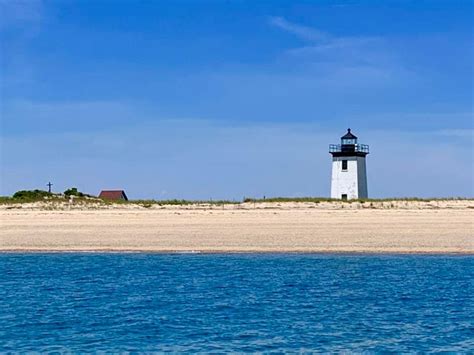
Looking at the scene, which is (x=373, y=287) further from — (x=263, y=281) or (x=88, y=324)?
(x=88, y=324)

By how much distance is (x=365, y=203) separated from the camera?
37188mm

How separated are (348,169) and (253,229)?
20901 mm

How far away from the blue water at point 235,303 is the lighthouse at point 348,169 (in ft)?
80.0

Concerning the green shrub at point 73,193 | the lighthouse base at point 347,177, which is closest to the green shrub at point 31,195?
the green shrub at point 73,193

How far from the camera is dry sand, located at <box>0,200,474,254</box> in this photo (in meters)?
25.7

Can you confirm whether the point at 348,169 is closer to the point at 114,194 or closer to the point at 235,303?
the point at 114,194

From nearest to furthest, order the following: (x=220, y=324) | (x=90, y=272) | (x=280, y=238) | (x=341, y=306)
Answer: (x=220, y=324) → (x=341, y=306) → (x=90, y=272) → (x=280, y=238)

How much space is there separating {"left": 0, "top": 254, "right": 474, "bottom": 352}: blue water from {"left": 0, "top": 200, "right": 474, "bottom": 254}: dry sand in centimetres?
126

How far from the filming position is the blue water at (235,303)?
1289 cm

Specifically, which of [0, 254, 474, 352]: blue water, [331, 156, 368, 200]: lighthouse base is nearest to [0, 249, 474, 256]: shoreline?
[0, 254, 474, 352]: blue water

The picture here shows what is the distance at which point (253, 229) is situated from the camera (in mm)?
28969

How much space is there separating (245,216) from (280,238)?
572 cm

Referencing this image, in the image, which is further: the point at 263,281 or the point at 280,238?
the point at 280,238

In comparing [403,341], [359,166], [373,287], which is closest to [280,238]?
[373,287]
